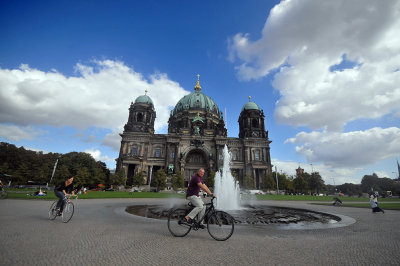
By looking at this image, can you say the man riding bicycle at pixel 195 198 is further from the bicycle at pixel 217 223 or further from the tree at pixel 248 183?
the tree at pixel 248 183

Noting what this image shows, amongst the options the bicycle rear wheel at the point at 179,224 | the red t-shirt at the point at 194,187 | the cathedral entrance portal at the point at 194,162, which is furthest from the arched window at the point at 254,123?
the red t-shirt at the point at 194,187

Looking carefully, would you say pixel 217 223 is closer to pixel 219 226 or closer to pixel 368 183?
pixel 219 226

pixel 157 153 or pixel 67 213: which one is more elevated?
pixel 157 153

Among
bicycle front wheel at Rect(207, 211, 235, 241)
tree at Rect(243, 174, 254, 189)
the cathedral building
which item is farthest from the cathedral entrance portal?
bicycle front wheel at Rect(207, 211, 235, 241)

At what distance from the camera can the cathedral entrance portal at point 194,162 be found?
5783cm

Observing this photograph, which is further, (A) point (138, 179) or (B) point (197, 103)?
(B) point (197, 103)

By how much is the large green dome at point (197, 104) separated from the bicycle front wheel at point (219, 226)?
65714mm

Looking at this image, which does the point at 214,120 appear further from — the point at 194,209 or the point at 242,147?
the point at 194,209

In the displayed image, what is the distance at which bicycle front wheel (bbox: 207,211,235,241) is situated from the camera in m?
5.33

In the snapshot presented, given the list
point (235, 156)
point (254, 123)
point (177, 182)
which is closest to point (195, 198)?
point (177, 182)

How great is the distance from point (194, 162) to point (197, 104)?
76.8ft

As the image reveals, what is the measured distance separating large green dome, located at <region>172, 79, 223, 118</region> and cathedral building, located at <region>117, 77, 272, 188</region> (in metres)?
6.57

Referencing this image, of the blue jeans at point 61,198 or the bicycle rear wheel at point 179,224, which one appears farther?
the blue jeans at point 61,198

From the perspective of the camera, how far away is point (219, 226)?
5.39m
